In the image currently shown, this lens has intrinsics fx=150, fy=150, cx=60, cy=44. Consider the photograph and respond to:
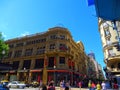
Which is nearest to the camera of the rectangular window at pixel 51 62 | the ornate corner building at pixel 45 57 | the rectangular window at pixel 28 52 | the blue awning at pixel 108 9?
the blue awning at pixel 108 9

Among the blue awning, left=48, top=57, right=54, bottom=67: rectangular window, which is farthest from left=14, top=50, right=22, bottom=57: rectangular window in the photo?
the blue awning

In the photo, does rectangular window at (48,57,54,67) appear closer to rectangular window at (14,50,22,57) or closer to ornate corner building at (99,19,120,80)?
rectangular window at (14,50,22,57)

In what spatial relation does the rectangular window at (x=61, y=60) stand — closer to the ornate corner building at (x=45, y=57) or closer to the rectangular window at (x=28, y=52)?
the ornate corner building at (x=45, y=57)

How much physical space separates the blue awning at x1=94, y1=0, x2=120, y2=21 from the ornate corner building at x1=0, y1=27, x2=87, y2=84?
2952 centimetres

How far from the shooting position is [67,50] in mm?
38812

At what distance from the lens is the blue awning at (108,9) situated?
5.24 meters

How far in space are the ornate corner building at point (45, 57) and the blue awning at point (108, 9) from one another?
2952 cm

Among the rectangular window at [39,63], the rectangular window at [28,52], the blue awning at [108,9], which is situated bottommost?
the blue awning at [108,9]

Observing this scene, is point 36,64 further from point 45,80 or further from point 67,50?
point 67,50

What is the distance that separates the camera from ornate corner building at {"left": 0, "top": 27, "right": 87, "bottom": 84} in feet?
120

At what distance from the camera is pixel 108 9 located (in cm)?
560

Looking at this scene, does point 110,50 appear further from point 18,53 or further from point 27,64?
point 18,53

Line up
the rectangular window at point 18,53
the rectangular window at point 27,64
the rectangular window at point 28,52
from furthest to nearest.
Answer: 1. the rectangular window at point 18,53
2. the rectangular window at point 28,52
3. the rectangular window at point 27,64

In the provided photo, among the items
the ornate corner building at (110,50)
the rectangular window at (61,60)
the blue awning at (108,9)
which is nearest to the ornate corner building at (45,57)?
the rectangular window at (61,60)
